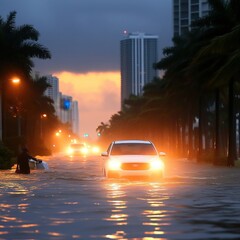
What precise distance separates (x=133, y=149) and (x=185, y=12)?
481ft

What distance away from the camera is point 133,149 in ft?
88.0

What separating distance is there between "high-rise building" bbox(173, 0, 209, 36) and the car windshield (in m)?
129

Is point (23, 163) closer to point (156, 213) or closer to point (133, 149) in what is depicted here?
point (133, 149)

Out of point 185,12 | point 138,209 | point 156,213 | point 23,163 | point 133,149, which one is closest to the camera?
point 156,213

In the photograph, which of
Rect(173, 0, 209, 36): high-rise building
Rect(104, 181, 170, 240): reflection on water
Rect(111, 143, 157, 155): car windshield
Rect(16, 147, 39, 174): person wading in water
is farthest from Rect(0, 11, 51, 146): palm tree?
Rect(173, 0, 209, 36): high-rise building

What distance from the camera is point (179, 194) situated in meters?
19.4

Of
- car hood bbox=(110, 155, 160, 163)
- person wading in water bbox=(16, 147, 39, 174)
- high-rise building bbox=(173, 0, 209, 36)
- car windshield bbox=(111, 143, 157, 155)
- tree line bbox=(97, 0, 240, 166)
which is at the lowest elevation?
person wading in water bbox=(16, 147, 39, 174)

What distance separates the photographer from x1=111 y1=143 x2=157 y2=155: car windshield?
1027 inches

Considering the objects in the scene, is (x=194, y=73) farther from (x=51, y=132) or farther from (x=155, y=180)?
(x=51, y=132)

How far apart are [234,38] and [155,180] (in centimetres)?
1476

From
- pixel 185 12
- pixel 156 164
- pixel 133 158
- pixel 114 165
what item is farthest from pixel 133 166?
pixel 185 12

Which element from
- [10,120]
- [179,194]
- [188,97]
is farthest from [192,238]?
[10,120]

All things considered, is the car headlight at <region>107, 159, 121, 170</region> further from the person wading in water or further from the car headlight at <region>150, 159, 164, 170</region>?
the person wading in water

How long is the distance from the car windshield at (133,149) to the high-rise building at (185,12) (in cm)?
12866
